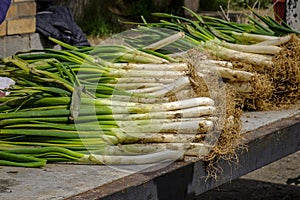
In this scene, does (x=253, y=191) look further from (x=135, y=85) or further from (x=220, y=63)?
(x=135, y=85)

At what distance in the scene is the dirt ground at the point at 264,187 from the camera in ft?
18.5

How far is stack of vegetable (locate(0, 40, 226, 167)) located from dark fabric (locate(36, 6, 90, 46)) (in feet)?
12.2

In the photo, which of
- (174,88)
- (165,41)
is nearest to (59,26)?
(165,41)

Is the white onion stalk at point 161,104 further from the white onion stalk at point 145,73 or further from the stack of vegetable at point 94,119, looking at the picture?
the white onion stalk at point 145,73

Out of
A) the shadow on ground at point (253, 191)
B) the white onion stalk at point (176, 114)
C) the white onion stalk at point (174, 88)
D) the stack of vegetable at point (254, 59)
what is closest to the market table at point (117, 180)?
the white onion stalk at point (176, 114)

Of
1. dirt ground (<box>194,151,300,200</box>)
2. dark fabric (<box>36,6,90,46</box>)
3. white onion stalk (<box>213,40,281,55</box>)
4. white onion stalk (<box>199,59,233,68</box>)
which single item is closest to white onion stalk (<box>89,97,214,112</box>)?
white onion stalk (<box>199,59,233,68</box>)

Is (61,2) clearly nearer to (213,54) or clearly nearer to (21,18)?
(21,18)

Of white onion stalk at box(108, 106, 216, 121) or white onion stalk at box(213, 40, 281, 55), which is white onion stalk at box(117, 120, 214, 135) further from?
white onion stalk at box(213, 40, 281, 55)

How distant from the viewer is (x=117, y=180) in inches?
104

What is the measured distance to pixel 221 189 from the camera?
19.1ft

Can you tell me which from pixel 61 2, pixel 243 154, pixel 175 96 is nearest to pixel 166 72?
pixel 175 96

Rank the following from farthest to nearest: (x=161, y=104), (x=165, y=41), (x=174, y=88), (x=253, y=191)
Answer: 1. (x=253, y=191)
2. (x=165, y=41)
3. (x=174, y=88)
4. (x=161, y=104)

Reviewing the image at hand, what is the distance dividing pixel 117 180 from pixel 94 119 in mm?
342

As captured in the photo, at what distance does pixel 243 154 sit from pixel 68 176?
2.75 feet
